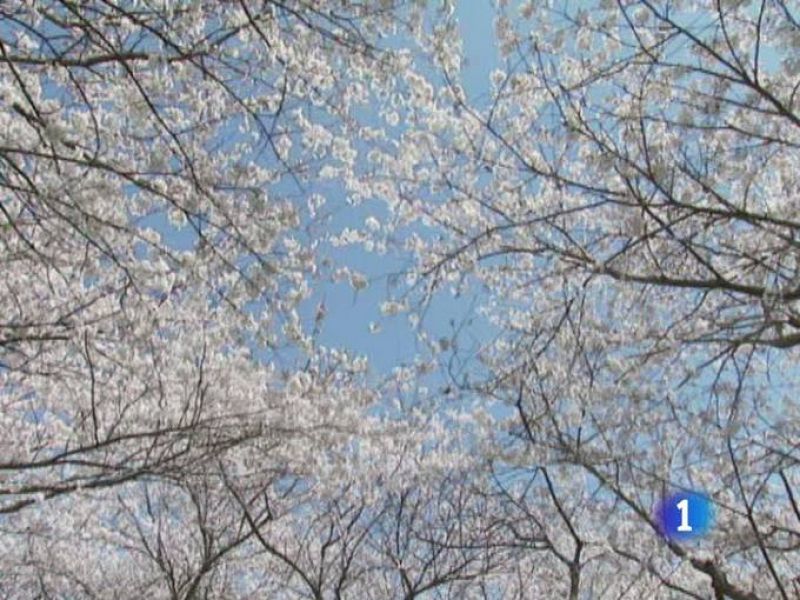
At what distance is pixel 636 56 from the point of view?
13.7 feet

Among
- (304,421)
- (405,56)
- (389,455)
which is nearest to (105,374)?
(304,421)

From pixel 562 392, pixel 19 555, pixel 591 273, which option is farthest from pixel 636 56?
pixel 19 555

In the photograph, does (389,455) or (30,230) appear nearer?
(30,230)

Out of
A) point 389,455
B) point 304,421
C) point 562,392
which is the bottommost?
point 562,392

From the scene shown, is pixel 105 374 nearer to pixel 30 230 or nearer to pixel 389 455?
pixel 30 230

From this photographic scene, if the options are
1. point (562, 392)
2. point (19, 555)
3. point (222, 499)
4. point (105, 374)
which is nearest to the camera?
point (562, 392)

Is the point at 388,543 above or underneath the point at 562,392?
above

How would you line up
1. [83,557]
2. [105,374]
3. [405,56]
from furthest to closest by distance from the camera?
[83,557]
[105,374]
[405,56]

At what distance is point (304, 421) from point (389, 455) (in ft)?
10.6

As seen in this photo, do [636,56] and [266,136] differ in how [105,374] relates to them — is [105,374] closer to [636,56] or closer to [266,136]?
[266,136]

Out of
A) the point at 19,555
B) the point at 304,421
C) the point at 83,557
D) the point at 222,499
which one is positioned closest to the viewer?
the point at 304,421

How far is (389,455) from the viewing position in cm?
1266

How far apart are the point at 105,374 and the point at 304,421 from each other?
8.10 ft

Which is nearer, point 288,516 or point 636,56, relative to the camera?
point 636,56
